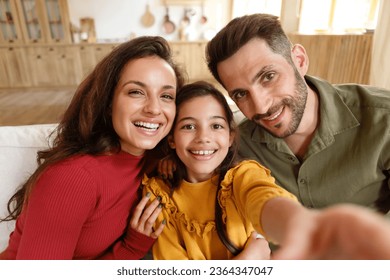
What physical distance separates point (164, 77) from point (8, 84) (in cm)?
447

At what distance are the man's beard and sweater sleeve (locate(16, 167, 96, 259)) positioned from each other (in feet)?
1.71

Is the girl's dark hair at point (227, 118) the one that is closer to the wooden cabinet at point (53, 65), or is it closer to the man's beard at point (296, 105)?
the man's beard at point (296, 105)

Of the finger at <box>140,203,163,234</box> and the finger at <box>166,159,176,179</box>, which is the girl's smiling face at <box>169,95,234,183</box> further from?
the finger at <box>140,203,163,234</box>

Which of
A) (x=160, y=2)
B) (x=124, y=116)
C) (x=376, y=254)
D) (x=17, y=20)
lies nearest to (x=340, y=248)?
(x=376, y=254)

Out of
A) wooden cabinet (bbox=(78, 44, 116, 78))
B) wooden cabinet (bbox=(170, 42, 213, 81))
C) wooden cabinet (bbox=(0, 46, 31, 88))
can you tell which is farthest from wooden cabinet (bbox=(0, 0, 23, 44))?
wooden cabinet (bbox=(170, 42, 213, 81))

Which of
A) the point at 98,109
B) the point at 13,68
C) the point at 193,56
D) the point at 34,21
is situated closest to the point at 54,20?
the point at 34,21

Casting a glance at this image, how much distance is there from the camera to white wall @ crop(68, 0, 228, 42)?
3.93m

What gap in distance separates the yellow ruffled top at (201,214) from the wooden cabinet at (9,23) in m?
4.26

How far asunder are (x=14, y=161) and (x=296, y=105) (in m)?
0.97

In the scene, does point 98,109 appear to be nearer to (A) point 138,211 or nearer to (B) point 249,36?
(A) point 138,211

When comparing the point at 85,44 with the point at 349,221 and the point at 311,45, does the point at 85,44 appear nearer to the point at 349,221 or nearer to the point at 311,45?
the point at 311,45

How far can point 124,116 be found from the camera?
70 centimetres

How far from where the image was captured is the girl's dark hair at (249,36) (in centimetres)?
80

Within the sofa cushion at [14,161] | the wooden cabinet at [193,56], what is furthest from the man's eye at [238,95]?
the wooden cabinet at [193,56]
